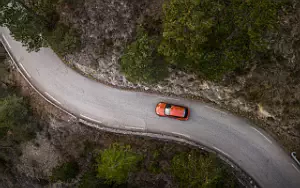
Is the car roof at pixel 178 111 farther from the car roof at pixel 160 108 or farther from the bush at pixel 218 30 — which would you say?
the bush at pixel 218 30

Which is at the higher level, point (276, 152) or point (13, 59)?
point (13, 59)

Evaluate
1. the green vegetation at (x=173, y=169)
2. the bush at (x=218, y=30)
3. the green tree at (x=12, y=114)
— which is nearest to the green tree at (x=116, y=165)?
the green vegetation at (x=173, y=169)

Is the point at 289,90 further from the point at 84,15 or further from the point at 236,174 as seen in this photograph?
the point at 84,15

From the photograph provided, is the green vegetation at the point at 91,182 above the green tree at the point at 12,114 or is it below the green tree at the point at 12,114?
below

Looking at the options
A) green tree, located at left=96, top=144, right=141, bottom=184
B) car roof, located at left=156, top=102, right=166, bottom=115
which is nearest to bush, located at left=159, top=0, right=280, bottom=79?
car roof, located at left=156, top=102, right=166, bottom=115

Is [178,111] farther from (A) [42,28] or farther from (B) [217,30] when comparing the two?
(A) [42,28]

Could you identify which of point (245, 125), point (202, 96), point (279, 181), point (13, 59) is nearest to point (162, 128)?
point (202, 96)
